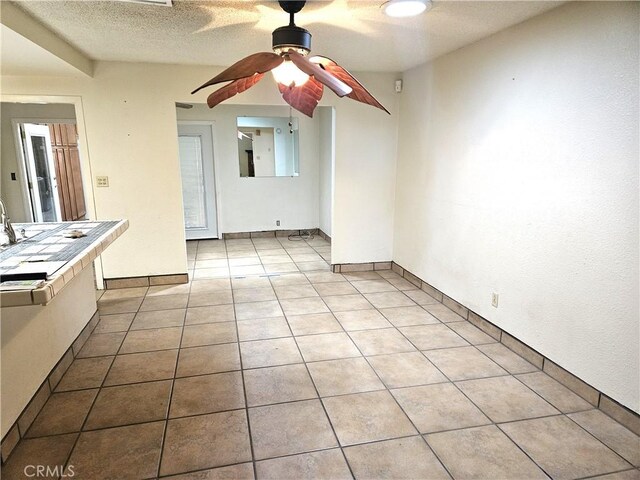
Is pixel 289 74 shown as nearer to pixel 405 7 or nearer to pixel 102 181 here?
pixel 405 7

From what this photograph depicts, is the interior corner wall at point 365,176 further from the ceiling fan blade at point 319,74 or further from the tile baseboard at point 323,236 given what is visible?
the ceiling fan blade at point 319,74

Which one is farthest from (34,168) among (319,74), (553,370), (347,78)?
(553,370)

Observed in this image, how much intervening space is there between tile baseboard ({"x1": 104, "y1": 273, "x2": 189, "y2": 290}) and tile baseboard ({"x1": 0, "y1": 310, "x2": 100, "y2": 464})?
115 cm

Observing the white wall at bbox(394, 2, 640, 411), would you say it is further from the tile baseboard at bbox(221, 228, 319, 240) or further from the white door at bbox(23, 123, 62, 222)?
the white door at bbox(23, 123, 62, 222)

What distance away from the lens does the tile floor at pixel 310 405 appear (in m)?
1.73

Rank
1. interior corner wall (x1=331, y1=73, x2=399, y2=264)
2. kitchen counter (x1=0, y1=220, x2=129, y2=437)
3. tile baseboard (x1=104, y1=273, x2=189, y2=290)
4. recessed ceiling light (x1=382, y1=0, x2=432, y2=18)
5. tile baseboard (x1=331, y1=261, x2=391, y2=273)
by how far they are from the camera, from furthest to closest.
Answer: tile baseboard (x1=331, y1=261, x2=391, y2=273), interior corner wall (x1=331, y1=73, x2=399, y2=264), tile baseboard (x1=104, y1=273, x2=189, y2=290), recessed ceiling light (x1=382, y1=0, x2=432, y2=18), kitchen counter (x1=0, y1=220, x2=129, y2=437)

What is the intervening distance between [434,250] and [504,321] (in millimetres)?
1037

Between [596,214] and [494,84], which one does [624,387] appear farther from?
[494,84]

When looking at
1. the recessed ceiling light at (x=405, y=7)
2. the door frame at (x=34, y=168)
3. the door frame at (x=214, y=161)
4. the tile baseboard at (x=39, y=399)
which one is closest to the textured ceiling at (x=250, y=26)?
the recessed ceiling light at (x=405, y=7)

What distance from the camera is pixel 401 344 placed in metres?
2.82

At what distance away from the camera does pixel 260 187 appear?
20.7 ft

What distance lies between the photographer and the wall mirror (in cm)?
612

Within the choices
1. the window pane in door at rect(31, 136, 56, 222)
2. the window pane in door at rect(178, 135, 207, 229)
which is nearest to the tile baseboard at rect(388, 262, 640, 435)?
the window pane in door at rect(178, 135, 207, 229)

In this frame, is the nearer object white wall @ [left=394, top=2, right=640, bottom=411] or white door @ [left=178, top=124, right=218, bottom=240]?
white wall @ [left=394, top=2, right=640, bottom=411]
